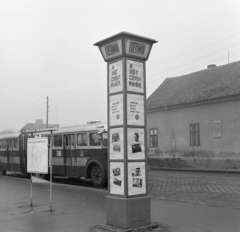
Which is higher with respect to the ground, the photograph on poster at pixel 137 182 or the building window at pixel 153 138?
the building window at pixel 153 138

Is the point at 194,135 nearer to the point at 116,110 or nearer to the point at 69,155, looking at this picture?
the point at 69,155

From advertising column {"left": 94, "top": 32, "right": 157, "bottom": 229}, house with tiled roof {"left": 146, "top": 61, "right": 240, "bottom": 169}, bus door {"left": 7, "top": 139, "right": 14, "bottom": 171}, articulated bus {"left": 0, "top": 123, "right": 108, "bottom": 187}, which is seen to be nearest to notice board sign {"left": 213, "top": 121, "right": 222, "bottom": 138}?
house with tiled roof {"left": 146, "top": 61, "right": 240, "bottom": 169}

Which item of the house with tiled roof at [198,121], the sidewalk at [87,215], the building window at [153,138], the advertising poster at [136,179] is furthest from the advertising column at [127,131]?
the building window at [153,138]

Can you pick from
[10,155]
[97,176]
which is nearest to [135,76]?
[97,176]

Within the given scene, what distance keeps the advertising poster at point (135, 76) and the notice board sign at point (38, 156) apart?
11.4 feet

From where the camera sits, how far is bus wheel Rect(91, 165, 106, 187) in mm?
14793

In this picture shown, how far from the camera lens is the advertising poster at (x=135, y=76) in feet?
23.8

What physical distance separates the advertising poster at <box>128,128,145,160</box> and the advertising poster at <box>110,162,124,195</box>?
30 cm

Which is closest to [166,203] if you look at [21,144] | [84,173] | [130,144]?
[130,144]

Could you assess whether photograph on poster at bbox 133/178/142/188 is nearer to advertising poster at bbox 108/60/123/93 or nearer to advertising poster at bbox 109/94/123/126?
advertising poster at bbox 109/94/123/126

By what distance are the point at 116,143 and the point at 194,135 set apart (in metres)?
21.0

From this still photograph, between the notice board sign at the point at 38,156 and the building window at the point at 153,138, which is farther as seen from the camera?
the building window at the point at 153,138

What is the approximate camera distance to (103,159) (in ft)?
48.5

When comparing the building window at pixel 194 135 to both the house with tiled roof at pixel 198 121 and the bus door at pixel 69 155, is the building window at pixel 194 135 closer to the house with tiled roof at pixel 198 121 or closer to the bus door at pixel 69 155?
the house with tiled roof at pixel 198 121
